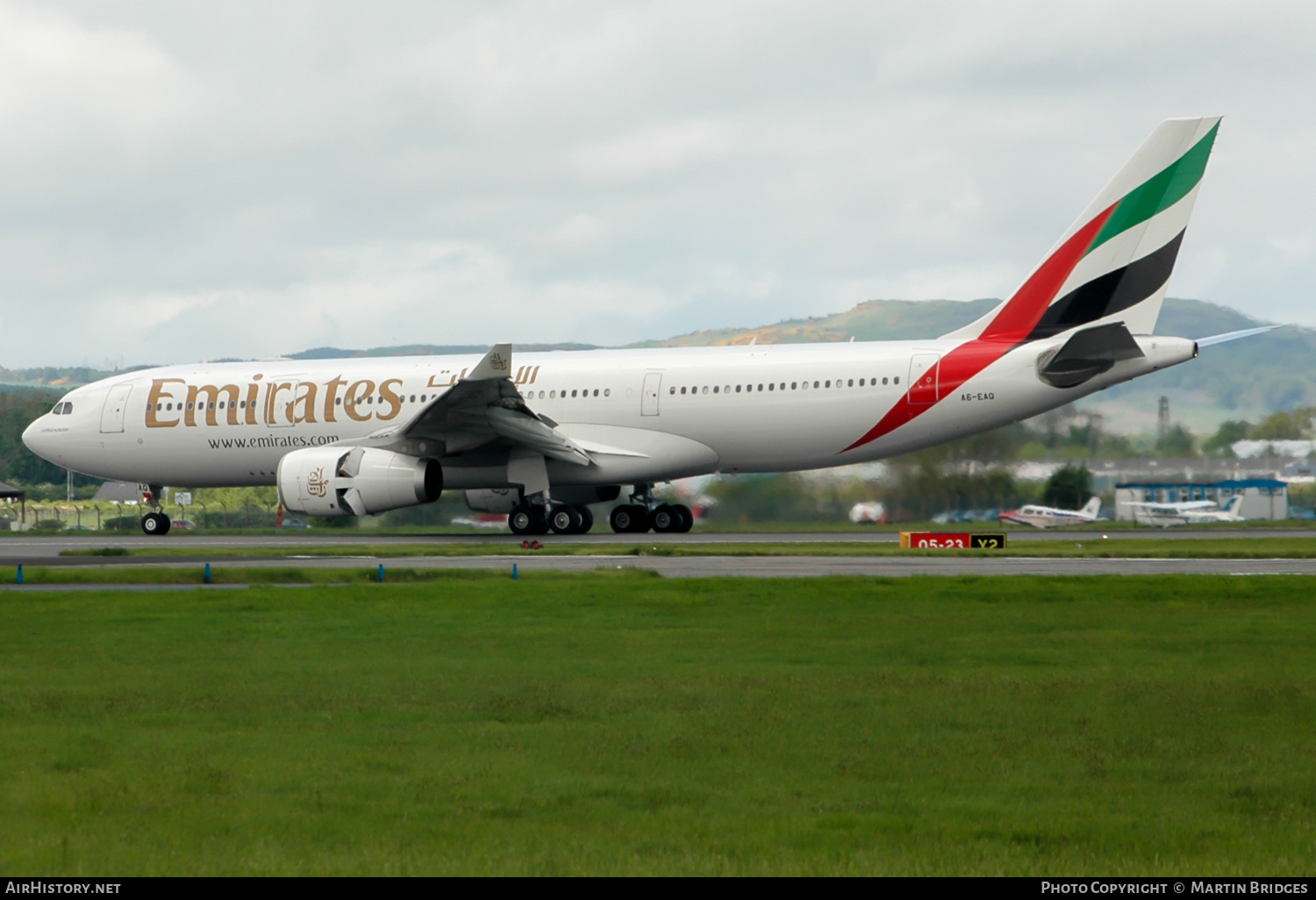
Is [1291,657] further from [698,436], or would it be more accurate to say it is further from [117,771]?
[698,436]

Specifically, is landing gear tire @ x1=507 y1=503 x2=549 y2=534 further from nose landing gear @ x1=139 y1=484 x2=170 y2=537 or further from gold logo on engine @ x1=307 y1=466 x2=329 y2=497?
nose landing gear @ x1=139 y1=484 x2=170 y2=537

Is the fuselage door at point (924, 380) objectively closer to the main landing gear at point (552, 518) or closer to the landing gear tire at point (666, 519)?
the landing gear tire at point (666, 519)

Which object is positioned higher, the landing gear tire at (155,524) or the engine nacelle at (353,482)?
the engine nacelle at (353,482)

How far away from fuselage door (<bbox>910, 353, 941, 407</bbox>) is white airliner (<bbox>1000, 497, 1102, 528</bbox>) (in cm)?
872

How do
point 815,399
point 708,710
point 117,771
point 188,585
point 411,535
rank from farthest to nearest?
point 411,535 < point 815,399 < point 188,585 < point 708,710 < point 117,771

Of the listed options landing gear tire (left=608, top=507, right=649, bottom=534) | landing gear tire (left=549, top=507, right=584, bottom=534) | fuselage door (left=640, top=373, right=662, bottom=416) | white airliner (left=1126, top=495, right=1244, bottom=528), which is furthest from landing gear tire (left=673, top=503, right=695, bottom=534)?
white airliner (left=1126, top=495, right=1244, bottom=528)

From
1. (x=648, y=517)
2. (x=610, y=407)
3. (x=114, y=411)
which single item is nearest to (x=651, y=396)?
(x=610, y=407)

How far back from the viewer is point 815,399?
31.8m

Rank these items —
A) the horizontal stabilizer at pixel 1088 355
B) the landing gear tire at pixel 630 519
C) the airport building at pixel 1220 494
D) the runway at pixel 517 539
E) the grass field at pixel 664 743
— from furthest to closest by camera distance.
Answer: the airport building at pixel 1220 494 → the landing gear tire at pixel 630 519 → the runway at pixel 517 539 → the horizontal stabilizer at pixel 1088 355 → the grass field at pixel 664 743

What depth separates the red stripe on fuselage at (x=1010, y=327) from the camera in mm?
30859

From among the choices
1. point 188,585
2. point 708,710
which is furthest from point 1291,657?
point 188,585

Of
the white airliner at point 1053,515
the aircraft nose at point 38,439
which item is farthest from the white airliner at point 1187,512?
the aircraft nose at point 38,439

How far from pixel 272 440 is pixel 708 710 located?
28177mm

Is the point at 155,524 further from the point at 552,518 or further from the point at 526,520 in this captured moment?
the point at 552,518
